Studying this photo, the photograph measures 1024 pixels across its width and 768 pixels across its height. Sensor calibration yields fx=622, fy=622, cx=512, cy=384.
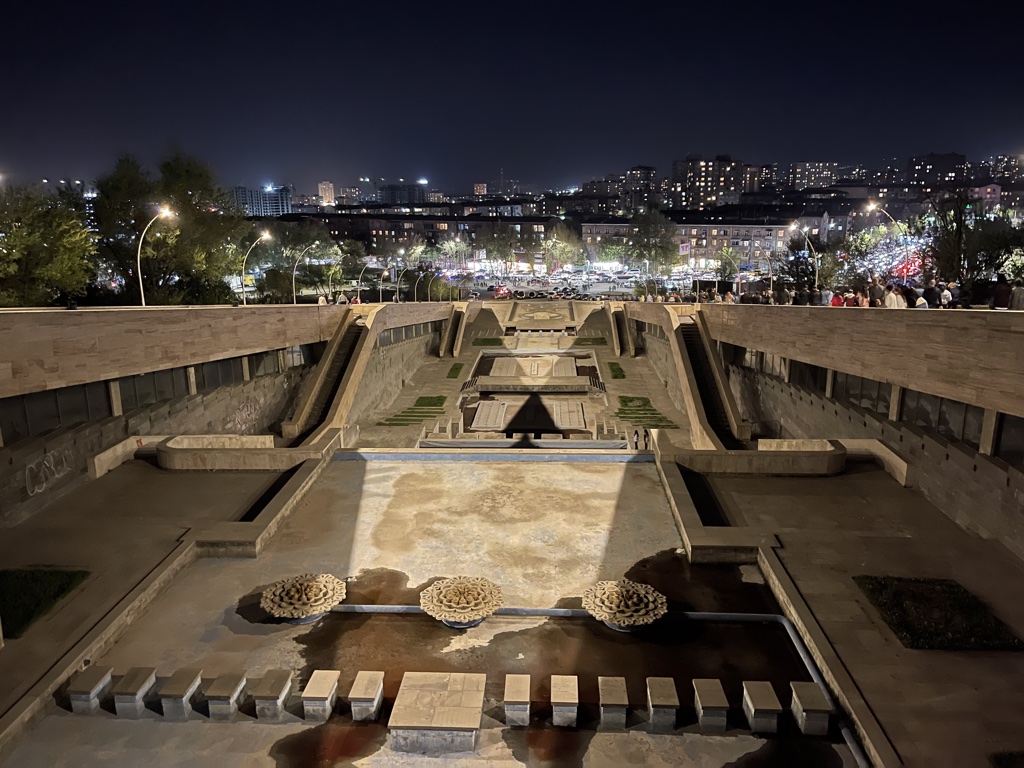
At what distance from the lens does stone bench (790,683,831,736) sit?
27.3 ft

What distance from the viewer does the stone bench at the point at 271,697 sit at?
8688mm

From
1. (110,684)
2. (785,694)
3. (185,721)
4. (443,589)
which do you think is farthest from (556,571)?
(110,684)

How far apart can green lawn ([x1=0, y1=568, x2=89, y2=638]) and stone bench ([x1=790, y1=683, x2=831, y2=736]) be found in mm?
12024

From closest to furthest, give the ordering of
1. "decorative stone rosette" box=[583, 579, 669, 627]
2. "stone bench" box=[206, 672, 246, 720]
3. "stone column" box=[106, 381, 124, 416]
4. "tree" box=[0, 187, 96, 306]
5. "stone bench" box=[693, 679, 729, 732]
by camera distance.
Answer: "stone bench" box=[693, 679, 729, 732] → "stone bench" box=[206, 672, 246, 720] → "decorative stone rosette" box=[583, 579, 669, 627] → "stone column" box=[106, 381, 124, 416] → "tree" box=[0, 187, 96, 306]

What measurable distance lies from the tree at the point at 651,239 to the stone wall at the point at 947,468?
8305cm

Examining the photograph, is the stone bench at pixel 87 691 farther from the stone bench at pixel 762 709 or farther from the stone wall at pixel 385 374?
the stone wall at pixel 385 374

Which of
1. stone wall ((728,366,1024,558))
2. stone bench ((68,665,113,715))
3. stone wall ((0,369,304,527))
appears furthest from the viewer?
stone wall ((0,369,304,527))

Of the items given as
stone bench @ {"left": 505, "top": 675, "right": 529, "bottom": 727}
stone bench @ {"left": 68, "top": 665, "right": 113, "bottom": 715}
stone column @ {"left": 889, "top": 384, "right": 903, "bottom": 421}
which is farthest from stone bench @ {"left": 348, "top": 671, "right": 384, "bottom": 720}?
stone column @ {"left": 889, "top": 384, "right": 903, "bottom": 421}

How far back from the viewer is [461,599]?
10.9m

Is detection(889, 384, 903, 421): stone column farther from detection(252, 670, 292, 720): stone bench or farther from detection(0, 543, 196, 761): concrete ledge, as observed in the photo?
detection(0, 543, 196, 761): concrete ledge

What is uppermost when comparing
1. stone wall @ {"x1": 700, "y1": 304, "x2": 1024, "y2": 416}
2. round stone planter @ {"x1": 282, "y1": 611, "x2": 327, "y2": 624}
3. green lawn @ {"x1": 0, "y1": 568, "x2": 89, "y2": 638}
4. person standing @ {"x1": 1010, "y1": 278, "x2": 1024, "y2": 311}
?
person standing @ {"x1": 1010, "y1": 278, "x2": 1024, "y2": 311}

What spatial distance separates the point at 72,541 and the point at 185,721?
710cm

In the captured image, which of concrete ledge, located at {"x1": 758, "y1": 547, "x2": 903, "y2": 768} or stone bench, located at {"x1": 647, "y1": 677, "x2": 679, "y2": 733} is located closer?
concrete ledge, located at {"x1": 758, "y1": 547, "x2": 903, "y2": 768}

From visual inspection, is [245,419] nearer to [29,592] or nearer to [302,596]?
[29,592]
